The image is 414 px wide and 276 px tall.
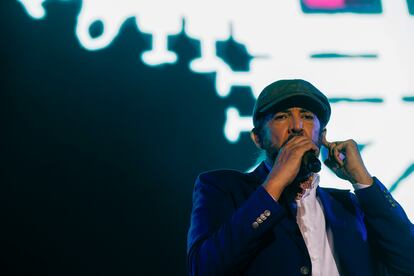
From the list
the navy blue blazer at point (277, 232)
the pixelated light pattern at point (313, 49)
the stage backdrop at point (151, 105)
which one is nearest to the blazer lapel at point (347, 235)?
the navy blue blazer at point (277, 232)

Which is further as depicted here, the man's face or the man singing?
the man's face

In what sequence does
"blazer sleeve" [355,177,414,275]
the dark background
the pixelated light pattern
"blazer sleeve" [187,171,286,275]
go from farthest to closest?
the pixelated light pattern → the dark background → "blazer sleeve" [355,177,414,275] → "blazer sleeve" [187,171,286,275]

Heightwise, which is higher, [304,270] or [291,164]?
[291,164]

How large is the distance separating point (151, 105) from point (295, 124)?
29.2 inches

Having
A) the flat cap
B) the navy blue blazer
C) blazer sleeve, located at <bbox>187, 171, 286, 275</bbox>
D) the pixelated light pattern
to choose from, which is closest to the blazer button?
the navy blue blazer

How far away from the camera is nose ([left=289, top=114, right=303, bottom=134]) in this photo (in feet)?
4.30

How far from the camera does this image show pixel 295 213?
126cm

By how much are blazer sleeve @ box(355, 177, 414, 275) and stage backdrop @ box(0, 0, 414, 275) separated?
432 mm

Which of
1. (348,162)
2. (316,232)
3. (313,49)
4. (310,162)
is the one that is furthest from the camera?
(313,49)

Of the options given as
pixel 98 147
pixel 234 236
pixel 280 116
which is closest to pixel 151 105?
pixel 98 147

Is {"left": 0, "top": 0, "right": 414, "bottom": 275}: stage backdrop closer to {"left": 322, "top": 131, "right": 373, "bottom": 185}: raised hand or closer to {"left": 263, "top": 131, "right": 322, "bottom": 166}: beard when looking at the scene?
{"left": 322, "top": 131, "right": 373, "bottom": 185}: raised hand

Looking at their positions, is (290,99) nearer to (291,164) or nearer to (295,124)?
(295,124)

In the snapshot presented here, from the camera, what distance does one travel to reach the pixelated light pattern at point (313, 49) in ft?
6.14

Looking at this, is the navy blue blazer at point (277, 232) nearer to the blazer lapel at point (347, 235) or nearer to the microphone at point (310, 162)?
the blazer lapel at point (347, 235)
